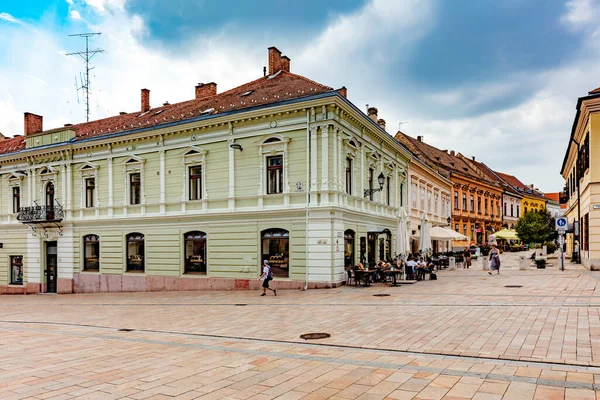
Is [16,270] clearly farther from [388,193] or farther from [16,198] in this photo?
[388,193]

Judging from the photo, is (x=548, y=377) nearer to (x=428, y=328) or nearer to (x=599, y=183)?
(x=428, y=328)

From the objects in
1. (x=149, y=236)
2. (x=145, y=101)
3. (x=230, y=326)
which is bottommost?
(x=230, y=326)

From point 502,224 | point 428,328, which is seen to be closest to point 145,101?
point 428,328

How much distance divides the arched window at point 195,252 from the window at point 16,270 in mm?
13798

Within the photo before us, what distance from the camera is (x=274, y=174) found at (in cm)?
2189

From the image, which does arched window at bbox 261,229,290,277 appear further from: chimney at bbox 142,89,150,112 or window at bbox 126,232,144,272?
chimney at bbox 142,89,150,112

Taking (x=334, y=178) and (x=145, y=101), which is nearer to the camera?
(x=334, y=178)

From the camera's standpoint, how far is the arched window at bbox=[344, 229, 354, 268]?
21.9m

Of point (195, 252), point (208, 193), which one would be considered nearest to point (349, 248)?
point (208, 193)

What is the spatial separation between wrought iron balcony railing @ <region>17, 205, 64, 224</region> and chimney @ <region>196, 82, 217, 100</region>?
1059cm

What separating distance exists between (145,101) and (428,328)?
25.4m

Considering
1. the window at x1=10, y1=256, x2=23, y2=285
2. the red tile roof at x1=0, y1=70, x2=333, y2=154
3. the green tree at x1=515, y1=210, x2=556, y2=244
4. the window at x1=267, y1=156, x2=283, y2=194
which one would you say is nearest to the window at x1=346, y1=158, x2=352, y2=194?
the window at x1=267, y1=156, x2=283, y2=194

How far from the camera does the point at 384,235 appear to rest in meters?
27.3

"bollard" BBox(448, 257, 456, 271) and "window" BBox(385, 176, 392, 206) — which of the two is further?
"bollard" BBox(448, 257, 456, 271)
